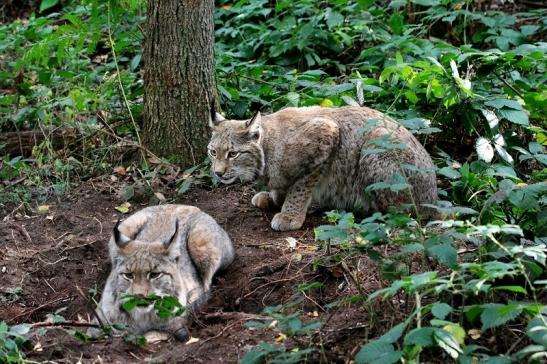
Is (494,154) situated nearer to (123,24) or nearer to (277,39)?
(277,39)

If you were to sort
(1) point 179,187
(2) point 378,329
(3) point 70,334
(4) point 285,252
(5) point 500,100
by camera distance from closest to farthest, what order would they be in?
1. (2) point 378,329
2. (3) point 70,334
3. (4) point 285,252
4. (5) point 500,100
5. (1) point 179,187

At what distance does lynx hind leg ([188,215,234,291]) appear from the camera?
6.03 m

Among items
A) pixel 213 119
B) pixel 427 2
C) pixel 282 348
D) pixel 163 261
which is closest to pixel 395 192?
pixel 213 119

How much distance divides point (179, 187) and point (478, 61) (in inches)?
116

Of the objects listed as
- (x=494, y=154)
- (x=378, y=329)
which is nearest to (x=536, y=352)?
(x=378, y=329)

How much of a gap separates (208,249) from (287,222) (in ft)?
2.98

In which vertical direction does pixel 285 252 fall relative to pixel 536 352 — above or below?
below

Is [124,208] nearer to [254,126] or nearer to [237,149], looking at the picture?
[237,149]

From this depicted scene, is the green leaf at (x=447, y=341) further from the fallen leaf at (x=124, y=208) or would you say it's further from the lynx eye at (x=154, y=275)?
→ the fallen leaf at (x=124, y=208)

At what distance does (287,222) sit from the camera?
6.73m

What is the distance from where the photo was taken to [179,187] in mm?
7266

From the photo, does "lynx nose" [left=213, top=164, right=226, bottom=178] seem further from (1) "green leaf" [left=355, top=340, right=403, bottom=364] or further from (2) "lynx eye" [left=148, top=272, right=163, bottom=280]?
(1) "green leaf" [left=355, top=340, right=403, bottom=364]

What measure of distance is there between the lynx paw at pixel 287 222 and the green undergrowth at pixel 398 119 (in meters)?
0.64

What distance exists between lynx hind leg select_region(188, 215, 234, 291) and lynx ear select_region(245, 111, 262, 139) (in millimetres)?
915
